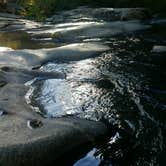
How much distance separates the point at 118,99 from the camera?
7.62 meters

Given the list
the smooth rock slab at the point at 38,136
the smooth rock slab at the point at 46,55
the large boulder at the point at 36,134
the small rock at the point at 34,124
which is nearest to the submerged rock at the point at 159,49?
the smooth rock slab at the point at 46,55

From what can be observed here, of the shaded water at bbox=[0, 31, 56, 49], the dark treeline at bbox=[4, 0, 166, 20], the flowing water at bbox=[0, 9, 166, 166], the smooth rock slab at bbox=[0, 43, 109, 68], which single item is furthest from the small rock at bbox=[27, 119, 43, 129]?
the dark treeline at bbox=[4, 0, 166, 20]

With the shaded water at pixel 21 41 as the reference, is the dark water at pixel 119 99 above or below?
above

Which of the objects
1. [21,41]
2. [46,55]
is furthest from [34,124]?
[21,41]

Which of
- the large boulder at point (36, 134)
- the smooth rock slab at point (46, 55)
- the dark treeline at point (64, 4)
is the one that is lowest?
the dark treeline at point (64, 4)

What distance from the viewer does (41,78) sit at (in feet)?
30.1

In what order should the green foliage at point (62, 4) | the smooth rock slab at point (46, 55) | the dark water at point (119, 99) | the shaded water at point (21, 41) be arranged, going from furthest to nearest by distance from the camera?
the green foliage at point (62, 4) < the shaded water at point (21, 41) < the smooth rock slab at point (46, 55) < the dark water at point (119, 99)

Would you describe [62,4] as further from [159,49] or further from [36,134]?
[36,134]

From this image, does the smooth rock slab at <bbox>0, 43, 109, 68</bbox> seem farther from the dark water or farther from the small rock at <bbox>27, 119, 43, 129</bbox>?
the small rock at <bbox>27, 119, 43, 129</bbox>

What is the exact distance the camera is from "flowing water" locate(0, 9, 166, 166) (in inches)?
221

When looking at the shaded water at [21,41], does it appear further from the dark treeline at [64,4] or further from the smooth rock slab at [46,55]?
the dark treeline at [64,4]

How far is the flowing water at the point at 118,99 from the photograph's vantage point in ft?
18.4

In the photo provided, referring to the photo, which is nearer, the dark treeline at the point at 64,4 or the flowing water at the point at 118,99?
the flowing water at the point at 118,99

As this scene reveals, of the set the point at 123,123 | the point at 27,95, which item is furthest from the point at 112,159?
the point at 27,95
